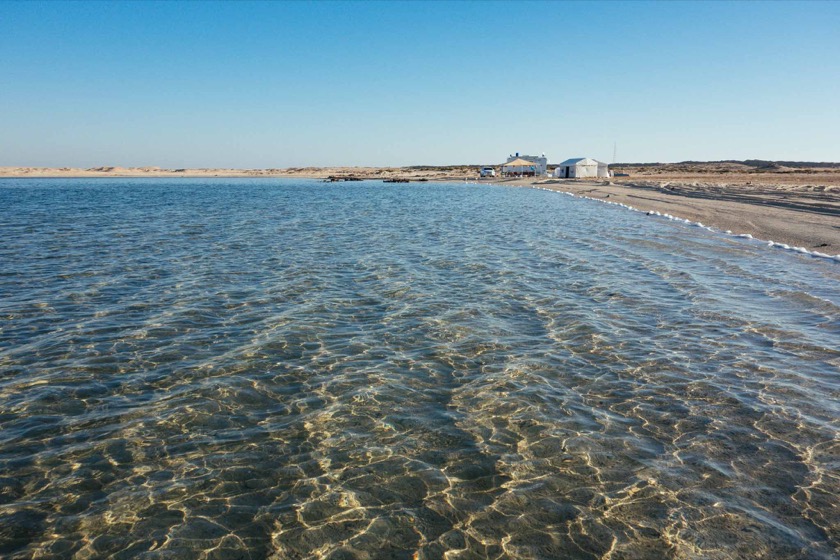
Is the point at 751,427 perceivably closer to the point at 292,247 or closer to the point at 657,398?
the point at 657,398

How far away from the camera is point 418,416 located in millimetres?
7891

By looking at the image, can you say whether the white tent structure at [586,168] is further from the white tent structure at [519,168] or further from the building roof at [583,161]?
the white tent structure at [519,168]

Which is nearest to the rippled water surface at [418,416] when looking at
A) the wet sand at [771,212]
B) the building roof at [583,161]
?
the wet sand at [771,212]

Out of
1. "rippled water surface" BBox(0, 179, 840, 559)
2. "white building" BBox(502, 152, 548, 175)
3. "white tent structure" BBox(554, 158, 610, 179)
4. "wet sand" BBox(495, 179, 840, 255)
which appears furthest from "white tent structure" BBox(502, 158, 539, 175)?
"rippled water surface" BBox(0, 179, 840, 559)

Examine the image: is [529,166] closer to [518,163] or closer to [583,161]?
[518,163]

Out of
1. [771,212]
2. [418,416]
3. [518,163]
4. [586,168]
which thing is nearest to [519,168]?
[518,163]

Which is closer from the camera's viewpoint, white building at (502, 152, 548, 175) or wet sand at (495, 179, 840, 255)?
wet sand at (495, 179, 840, 255)

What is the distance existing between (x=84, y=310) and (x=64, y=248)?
43.3ft

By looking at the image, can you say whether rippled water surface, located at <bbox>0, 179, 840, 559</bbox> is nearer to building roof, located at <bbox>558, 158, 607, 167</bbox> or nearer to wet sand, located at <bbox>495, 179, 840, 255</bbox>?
wet sand, located at <bbox>495, 179, 840, 255</bbox>

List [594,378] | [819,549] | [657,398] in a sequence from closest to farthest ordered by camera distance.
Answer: [819,549] → [657,398] → [594,378]

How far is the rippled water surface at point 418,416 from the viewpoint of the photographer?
Answer: 213 inches

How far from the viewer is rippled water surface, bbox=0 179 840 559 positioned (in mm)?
5418

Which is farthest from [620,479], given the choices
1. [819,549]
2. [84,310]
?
[84,310]

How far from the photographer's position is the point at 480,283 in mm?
16859
